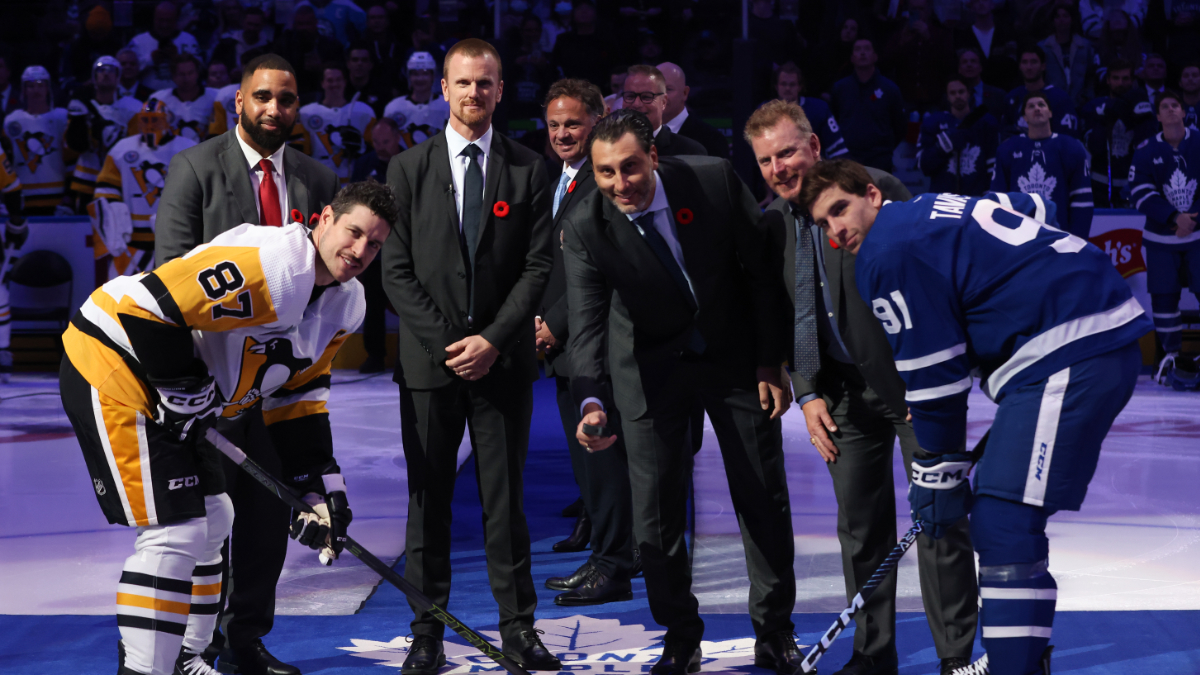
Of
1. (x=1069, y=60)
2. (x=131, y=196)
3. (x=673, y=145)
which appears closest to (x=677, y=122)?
(x=673, y=145)

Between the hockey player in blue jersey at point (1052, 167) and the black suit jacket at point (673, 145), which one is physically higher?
the black suit jacket at point (673, 145)

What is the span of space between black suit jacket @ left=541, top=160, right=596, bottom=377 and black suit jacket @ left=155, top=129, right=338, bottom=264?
43.6 inches

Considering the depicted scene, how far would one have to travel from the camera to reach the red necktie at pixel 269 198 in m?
3.53

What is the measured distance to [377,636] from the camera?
3688 mm

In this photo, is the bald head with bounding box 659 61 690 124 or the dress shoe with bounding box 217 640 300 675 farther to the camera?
the bald head with bounding box 659 61 690 124

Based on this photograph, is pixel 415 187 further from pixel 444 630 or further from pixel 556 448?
pixel 556 448

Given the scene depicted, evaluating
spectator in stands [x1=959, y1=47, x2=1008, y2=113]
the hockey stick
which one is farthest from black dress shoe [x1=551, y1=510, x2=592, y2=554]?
spectator in stands [x1=959, y1=47, x2=1008, y2=113]

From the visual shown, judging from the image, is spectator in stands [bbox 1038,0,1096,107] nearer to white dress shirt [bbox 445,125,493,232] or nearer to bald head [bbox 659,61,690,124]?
bald head [bbox 659,61,690,124]

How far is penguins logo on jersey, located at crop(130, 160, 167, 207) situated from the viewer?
908cm

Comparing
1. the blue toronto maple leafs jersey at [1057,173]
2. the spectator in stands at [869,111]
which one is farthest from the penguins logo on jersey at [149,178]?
the blue toronto maple leafs jersey at [1057,173]

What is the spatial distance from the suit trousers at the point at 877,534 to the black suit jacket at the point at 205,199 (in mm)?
1738

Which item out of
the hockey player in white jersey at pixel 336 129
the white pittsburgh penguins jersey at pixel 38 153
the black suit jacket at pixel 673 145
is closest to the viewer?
the black suit jacket at pixel 673 145

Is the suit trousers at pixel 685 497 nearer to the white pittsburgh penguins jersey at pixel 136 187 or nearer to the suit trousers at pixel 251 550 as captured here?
the suit trousers at pixel 251 550

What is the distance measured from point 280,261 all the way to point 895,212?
1464 millimetres
